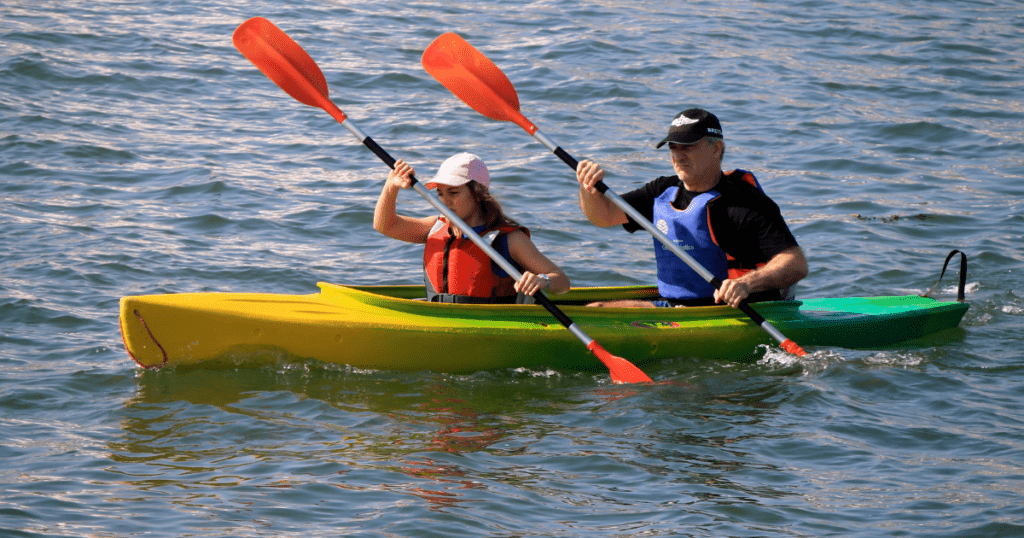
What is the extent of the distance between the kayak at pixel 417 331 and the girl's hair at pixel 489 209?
0.40 m

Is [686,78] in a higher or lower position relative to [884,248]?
higher

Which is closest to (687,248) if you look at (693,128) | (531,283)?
(693,128)

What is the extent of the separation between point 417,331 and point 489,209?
681 millimetres

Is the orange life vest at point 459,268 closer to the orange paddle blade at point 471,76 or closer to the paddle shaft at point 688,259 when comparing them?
the paddle shaft at point 688,259

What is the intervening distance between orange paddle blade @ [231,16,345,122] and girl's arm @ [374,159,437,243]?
2.72ft

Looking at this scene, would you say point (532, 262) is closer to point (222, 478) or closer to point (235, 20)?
point (222, 478)

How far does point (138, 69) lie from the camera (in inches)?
445

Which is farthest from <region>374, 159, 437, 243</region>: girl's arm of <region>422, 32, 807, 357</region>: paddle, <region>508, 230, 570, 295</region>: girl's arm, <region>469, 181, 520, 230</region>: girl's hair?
<region>422, 32, 807, 357</region>: paddle

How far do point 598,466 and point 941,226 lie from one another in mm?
4941

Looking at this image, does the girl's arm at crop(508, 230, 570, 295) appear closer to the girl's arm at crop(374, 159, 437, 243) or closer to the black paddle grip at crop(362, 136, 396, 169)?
the girl's arm at crop(374, 159, 437, 243)

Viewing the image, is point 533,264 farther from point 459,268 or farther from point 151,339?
point 151,339

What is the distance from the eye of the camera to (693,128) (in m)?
5.00

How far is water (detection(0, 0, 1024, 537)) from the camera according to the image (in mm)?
3766

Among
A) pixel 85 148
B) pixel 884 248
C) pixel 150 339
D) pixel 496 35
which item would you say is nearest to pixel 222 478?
pixel 150 339
